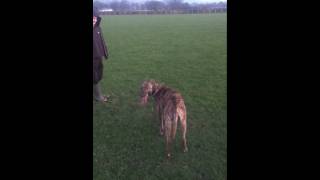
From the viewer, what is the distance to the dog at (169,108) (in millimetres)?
5340

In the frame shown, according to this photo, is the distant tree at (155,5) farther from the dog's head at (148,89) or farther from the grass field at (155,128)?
the dog's head at (148,89)

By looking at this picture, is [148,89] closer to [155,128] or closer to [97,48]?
[155,128]

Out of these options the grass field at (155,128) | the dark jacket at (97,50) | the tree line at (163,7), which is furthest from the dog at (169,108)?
the tree line at (163,7)

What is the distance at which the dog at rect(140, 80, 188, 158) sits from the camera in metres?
5.34

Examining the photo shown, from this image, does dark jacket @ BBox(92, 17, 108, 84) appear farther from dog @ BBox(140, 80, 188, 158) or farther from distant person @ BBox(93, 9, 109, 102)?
dog @ BBox(140, 80, 188, 158)

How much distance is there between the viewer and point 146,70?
12578 millimetres

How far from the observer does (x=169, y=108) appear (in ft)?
17.8

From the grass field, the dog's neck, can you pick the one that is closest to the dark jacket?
the grass field
